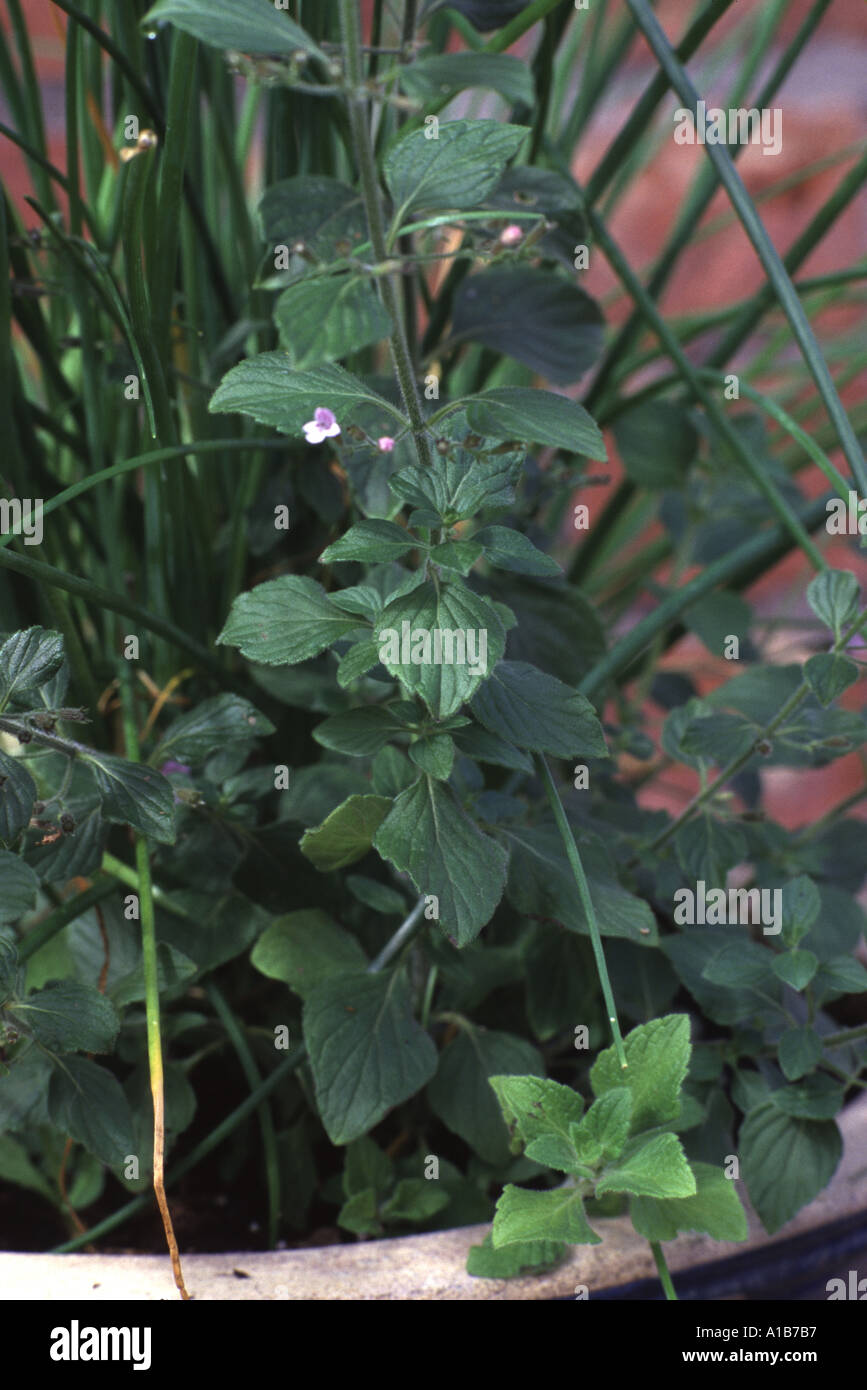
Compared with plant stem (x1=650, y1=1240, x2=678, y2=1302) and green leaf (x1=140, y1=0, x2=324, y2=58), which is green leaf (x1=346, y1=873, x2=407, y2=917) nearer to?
plant stem (x1=650, y1=1240, x2=678, y2=1302)

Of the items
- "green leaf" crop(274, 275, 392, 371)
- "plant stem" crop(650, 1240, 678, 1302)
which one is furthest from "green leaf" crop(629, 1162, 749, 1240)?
"green leaf" crop(274, 275, 392, 371)

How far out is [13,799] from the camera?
258 mm

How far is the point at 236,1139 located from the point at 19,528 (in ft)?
0.73

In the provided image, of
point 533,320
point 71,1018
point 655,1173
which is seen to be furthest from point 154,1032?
point 533,320

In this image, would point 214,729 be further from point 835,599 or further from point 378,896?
point 835,599

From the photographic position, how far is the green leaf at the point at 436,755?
10.4 inches

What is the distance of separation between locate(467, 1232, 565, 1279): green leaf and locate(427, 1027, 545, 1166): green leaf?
0.05m

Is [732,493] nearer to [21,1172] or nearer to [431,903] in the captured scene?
[431,903]

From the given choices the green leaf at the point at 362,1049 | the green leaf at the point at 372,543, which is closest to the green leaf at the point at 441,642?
the green leaf at the point at 372,543

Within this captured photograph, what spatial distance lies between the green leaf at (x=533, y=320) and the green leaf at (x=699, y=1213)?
0.24 meters

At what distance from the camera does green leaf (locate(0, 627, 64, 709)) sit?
0.85 ft

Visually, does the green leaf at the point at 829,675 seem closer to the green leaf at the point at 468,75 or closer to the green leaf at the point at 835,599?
the green leaf at the point at 835,599
